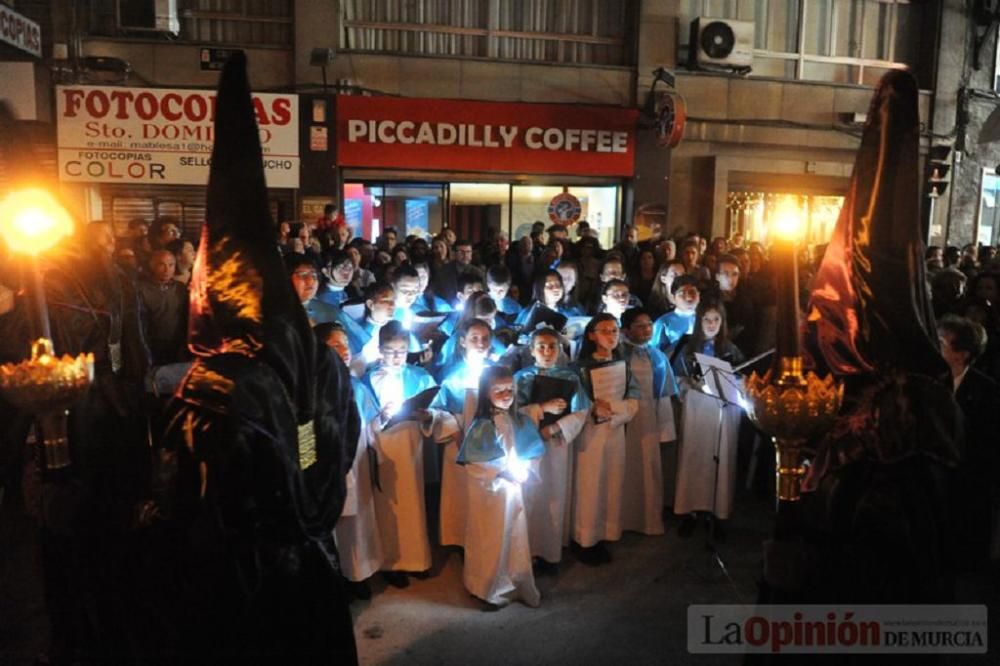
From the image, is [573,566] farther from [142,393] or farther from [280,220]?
[280,220]

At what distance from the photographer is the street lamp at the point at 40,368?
2707mm

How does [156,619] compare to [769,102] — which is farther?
[769,102]

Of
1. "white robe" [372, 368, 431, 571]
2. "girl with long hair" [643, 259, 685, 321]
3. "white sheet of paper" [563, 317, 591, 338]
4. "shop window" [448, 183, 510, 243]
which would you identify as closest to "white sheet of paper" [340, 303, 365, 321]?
Answer: "white sheet of paper" [563, 317, 591, 338]

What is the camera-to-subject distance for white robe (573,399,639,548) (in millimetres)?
5727

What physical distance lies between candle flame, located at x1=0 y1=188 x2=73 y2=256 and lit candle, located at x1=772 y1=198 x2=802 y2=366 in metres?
2.70

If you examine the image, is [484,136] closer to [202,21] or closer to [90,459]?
[202,21]

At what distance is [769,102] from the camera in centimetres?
1551

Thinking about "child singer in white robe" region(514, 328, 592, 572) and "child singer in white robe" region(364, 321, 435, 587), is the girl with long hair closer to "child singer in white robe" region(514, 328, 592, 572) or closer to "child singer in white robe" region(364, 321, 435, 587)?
"child singer in white robe" region(514, 328, 592, 572)

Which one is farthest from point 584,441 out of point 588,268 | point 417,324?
point 588,268

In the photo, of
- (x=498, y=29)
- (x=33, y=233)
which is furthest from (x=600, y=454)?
(x=498, y=29)

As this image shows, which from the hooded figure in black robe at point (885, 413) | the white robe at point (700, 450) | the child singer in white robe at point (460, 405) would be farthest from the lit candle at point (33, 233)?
the white robe at point (700, 450)

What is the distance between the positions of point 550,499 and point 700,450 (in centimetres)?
149

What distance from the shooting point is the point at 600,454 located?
227 inches

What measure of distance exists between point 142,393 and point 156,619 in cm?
211
